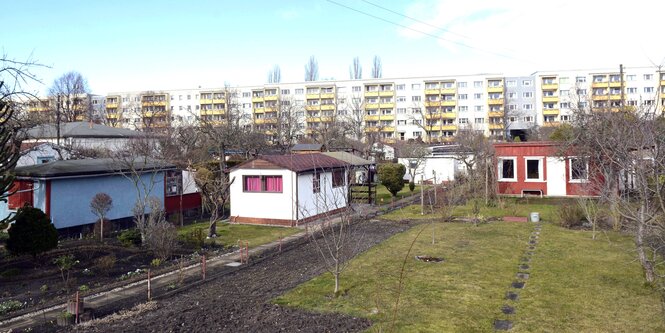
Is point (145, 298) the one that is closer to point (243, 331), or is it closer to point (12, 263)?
point (243, 331)

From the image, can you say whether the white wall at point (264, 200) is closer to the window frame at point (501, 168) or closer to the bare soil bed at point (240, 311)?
the bare soil bed at point (240, 311)

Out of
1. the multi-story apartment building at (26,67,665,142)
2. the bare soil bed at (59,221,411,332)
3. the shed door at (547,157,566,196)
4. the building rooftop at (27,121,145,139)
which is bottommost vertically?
the bare soil bed at (59,221,411,332)

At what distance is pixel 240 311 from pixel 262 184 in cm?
1349

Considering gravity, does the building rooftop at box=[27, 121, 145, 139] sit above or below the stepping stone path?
above

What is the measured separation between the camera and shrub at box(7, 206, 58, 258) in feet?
45.6

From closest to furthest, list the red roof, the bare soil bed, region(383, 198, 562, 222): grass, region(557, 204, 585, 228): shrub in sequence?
the bare soil bed < region(557, 204, 585, 228): shrub < the red roof < region(383, 198, 562, 222): grass

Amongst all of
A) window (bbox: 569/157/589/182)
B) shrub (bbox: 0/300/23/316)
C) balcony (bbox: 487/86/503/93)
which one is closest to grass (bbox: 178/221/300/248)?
shrub (bbox: 0/300/23/316)

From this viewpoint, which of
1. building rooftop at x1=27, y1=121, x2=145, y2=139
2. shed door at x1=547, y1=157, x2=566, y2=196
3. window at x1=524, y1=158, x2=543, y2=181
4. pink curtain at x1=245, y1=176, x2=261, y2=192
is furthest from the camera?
building rooftop at x1=27, y1=121, x2=145, y2=139

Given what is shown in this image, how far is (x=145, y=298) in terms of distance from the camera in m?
11.0

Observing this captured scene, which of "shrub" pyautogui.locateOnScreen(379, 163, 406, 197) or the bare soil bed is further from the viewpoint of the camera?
"shrub" pyautogui.locateOnScreen(379, 163, 406, 197)

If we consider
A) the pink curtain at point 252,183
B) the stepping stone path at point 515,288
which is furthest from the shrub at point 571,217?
the pink curtain at point 252,183

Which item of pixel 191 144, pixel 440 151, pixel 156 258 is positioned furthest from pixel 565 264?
pixel 440 151

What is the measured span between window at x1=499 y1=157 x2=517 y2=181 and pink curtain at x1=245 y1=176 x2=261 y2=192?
1715 centimetres

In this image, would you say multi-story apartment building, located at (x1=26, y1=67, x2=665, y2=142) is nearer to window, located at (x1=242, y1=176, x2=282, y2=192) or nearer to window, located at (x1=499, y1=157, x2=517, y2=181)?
window, located at (x1=499, y1=157, x2=517, y2=181)
